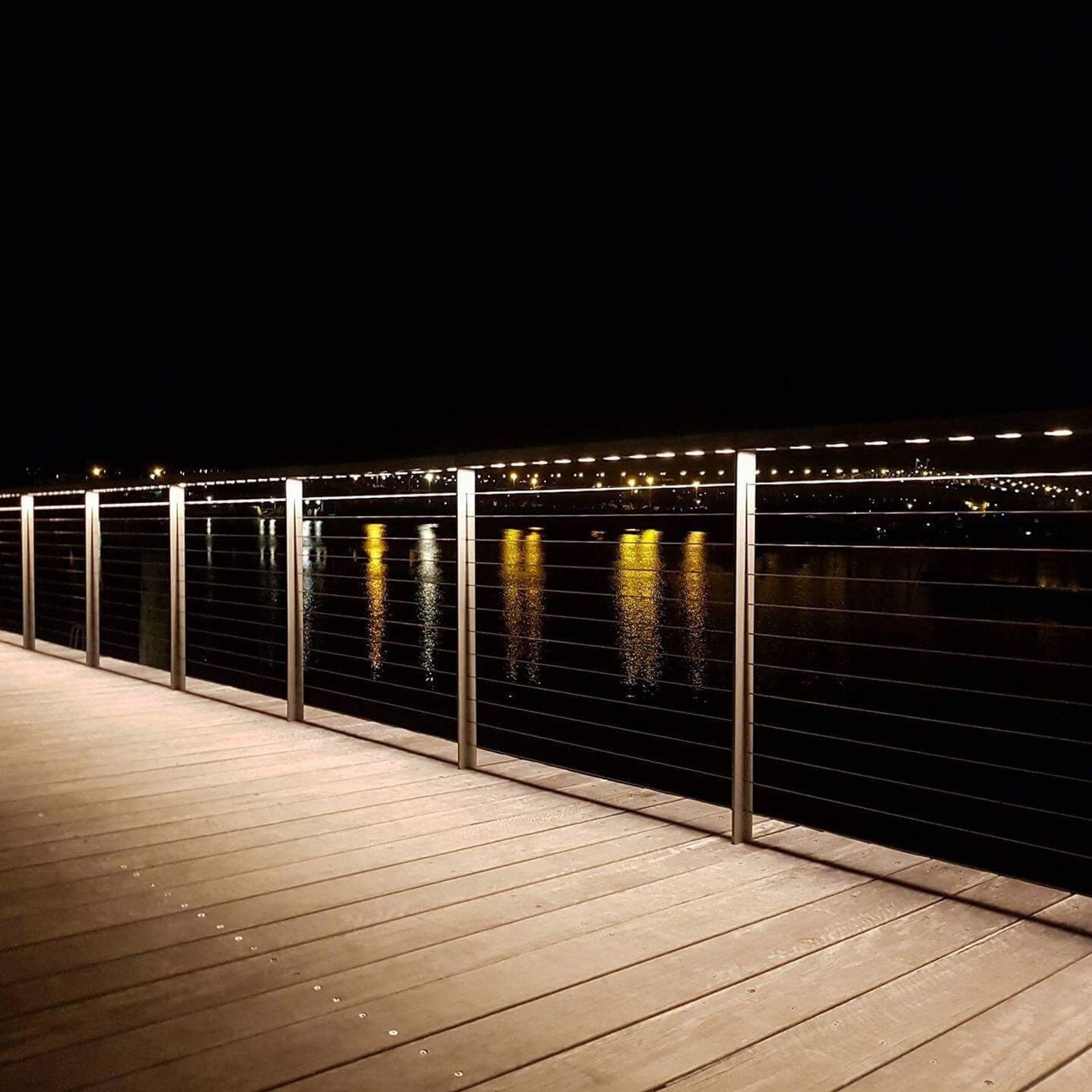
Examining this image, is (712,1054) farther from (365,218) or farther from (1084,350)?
(1084,350)

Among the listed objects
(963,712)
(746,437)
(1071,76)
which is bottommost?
(963,712)

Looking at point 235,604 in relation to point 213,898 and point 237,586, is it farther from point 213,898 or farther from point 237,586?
point 213,898

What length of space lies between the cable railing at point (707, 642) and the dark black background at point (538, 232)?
3.99 meters

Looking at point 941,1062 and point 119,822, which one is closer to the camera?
point 941,1062

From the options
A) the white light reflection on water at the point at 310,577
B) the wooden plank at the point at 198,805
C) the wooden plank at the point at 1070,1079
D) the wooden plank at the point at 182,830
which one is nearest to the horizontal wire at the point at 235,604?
the white light reflection on water at the point at 310,577

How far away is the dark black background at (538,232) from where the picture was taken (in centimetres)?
1563

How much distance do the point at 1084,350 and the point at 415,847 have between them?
38.8m

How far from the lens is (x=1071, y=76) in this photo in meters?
26.3

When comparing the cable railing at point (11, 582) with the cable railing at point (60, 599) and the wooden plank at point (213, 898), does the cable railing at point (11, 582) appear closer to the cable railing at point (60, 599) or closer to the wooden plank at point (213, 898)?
the cable railing at point (60, 599)

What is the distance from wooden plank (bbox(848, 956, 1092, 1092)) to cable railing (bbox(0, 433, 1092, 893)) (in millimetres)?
276

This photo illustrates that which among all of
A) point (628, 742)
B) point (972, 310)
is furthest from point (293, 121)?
point (972, 310)

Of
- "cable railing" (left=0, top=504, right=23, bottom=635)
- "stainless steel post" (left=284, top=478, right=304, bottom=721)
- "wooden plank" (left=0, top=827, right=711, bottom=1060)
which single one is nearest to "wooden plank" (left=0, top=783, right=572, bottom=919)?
"wooden plank" (left=0, top=827, right=711, bottom=1060)

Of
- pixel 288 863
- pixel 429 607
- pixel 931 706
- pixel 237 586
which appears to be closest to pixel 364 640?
pixel 429 607

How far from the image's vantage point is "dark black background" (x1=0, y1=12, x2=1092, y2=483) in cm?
1563
